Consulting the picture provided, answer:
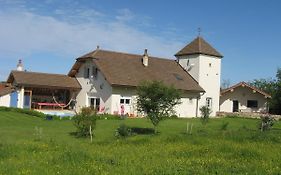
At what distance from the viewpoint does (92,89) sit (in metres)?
44.7

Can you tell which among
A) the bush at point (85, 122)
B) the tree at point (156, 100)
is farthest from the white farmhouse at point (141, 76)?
the bush at point (85, 122)

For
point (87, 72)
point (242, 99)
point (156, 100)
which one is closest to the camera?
point (156, 100)

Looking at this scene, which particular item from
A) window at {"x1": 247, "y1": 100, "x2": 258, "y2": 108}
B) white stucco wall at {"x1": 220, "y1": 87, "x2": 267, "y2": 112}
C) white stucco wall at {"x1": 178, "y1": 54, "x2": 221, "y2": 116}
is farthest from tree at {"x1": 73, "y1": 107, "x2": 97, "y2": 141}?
window at {"x1": 247, "y1": 100, "x2": 258, "y2": 108}

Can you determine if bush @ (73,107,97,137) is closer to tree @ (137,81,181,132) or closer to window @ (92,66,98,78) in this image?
tree @ (137,81,181,132)

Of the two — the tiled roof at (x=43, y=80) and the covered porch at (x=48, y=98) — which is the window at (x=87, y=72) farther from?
the covered porch at (x=48, y=98)

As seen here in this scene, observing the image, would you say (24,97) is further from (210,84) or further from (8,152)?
(8,152)

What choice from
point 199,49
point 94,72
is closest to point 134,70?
point 94,72

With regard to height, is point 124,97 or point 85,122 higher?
point 124,97

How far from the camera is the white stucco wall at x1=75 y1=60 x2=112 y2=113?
4225 centimetres

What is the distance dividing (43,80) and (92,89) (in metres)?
4.86

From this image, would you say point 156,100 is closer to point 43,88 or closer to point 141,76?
point 141,76

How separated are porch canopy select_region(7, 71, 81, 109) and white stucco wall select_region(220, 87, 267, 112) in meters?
20.4

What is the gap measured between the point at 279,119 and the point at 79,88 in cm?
2143

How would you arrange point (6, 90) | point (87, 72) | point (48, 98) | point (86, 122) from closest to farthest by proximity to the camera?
1. point (86, 122)
2. point (6, 90)
3. point (87, 72)
4. point (48, 98)
